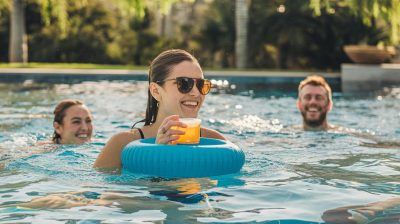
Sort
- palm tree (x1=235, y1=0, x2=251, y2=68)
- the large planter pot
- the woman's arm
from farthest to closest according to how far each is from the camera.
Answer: palm tree (x1=235, y1=0, x2=251, y2=68) → the large planter pot → the woman's arm

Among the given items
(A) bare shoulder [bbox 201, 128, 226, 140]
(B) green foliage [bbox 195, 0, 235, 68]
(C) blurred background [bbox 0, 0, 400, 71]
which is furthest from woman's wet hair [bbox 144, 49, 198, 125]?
(B) green foliage [bbox 195, 0, 235, 68]

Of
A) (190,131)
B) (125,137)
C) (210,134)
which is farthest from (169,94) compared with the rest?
(210,134)

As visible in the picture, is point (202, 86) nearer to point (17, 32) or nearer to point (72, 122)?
point (72, 122)

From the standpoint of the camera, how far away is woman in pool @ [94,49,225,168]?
4.86 meters

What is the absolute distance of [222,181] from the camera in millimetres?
5230

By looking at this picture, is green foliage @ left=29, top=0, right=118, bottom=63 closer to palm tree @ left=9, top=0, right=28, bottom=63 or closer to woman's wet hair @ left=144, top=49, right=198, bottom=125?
palm tree @ left=9, top=0, right=28, bottom=63

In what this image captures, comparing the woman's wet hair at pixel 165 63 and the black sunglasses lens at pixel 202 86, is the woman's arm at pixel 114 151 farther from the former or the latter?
the black sunglasses lens at pixel 202 86

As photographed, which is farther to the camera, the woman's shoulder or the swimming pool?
the woman's shoulder

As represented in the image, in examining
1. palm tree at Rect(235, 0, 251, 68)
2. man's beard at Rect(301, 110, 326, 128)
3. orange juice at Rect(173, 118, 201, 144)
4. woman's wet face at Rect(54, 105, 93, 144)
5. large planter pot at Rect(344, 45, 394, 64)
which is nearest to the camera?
orange juice at Rect(173, 118, 201, 144)

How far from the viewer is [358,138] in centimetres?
865

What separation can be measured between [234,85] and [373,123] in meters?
6.50

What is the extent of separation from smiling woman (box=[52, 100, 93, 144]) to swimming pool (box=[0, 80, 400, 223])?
0.21 metres

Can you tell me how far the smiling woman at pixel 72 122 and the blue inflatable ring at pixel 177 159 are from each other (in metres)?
2.75

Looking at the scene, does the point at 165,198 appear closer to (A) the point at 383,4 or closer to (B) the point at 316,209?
(B) the point at 316,209
